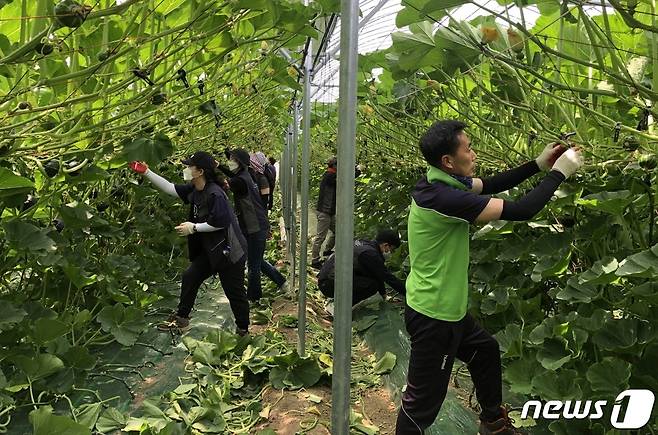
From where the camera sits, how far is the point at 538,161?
211 cm

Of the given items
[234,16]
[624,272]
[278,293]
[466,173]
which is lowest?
[278,293]

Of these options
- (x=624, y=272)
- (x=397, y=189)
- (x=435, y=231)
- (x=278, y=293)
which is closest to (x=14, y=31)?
(x=435, y=231)

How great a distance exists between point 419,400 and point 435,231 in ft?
2.21

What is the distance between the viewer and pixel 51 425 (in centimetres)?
173

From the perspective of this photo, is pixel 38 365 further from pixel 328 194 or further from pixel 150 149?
pixel 328 194

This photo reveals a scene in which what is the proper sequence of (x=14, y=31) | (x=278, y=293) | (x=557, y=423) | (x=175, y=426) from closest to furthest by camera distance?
(x=14, y=31), (x=557, y=423), (x=175, y=426), (x=278, y=293)

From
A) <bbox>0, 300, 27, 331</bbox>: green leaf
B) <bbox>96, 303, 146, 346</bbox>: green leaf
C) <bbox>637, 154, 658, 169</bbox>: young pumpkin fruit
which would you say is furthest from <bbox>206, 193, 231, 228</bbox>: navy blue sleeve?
<bbox>637, 154, 658, 169</bbox>: young pumpkin fruit

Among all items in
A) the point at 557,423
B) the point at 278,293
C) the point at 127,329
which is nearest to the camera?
the point at 557,423

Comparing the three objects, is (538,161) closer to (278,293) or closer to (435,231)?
(435,231)

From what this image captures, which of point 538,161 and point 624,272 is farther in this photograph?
point 538,161

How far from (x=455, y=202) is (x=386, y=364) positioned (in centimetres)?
170

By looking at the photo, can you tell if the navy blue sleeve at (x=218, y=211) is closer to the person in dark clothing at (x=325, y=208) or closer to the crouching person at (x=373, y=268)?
the crouching person at (x=373, y=268)

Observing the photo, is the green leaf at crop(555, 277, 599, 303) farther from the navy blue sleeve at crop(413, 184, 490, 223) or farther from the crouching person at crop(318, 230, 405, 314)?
the crouching person at crop(318, 230, 405, 314)

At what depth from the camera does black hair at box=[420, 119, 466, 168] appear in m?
2.10
